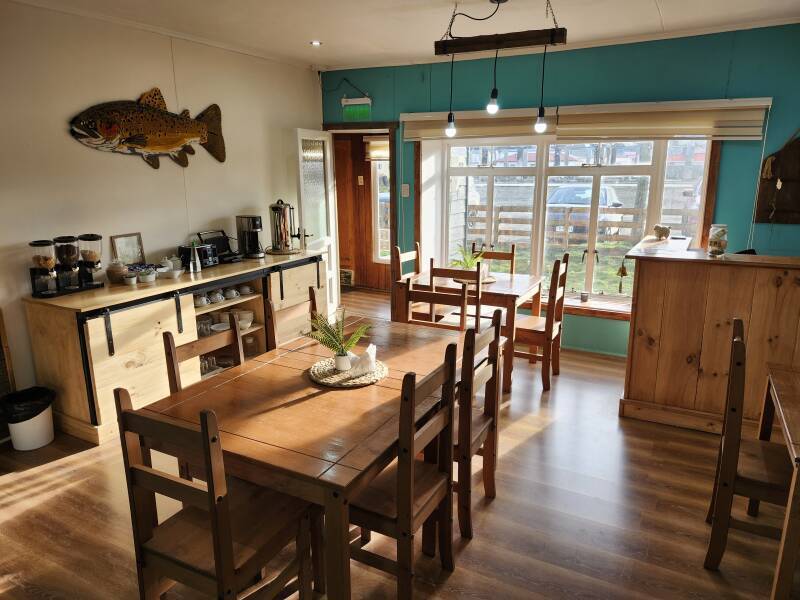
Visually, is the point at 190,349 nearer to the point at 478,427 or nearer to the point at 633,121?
the point at 478,427

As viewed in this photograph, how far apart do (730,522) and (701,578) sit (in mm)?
263

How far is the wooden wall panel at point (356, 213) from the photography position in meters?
6.90

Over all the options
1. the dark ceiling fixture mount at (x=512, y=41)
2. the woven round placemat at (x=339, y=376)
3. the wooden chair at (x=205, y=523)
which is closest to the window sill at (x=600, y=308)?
the dark ceiling fixture mount at (x=512, y=41)

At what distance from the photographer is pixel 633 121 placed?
4.30 metres

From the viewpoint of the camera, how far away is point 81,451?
3207 mm

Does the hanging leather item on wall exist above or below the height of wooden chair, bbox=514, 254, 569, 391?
above

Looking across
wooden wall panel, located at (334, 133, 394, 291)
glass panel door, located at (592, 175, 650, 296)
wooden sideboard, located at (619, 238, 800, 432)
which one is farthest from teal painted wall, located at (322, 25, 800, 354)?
wooden wall panel, located at (334, 133, 394, 291)

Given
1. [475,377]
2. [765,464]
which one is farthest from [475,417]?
[765,464]

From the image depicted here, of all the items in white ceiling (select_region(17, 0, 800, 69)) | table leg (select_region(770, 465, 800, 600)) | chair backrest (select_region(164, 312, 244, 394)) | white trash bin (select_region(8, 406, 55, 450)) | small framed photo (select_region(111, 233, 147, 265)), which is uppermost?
white ceiling (select_region(17, 0, 800, 69))

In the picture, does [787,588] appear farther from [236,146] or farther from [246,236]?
[236,146]

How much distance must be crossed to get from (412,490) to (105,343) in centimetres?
233

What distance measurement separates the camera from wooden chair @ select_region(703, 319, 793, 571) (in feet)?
6.56

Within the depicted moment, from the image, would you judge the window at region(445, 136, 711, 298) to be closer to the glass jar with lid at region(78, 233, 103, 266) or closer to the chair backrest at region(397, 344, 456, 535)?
the chair backrest at region(397, 344, 456, 535)

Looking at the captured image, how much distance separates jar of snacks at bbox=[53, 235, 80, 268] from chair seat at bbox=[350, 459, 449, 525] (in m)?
2.58
